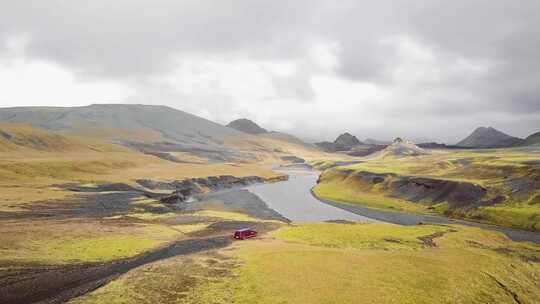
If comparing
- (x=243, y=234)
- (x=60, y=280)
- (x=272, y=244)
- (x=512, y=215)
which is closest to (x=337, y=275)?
(x=272, y=244)

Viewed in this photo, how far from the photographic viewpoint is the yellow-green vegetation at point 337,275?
3256cm

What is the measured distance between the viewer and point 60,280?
37.5 m

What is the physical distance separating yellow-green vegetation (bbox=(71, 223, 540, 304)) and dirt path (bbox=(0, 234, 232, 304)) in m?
2.56

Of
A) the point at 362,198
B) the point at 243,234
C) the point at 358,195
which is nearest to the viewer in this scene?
the point at 243,234

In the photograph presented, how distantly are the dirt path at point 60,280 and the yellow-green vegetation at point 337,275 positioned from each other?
101 inches

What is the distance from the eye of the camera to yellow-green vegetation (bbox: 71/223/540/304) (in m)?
32.6

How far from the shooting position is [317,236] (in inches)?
2312

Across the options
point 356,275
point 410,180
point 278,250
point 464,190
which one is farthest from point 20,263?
point 410,180

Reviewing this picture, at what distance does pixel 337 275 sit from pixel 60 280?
2791 cm

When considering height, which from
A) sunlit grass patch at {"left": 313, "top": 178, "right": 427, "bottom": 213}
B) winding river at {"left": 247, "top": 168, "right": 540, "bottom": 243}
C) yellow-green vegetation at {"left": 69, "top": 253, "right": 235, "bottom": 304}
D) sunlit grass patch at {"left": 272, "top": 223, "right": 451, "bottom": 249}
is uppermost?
sunlit grass patch at {"left": 313, "top": 178, "right": 427, "bottom": 213}

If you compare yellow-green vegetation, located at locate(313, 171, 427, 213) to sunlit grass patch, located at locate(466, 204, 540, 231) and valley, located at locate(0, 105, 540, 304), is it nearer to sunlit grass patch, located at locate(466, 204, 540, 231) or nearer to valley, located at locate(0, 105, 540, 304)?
valley, located at locate(0, 105, 540, 304)

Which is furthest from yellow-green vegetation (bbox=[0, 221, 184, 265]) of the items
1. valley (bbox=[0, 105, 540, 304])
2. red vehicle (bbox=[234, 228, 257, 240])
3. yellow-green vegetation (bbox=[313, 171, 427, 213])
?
yellow-green vegetation (bbox=[313, 171, 427, 213])

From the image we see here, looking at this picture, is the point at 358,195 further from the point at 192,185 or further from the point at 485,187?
the point at 192,185

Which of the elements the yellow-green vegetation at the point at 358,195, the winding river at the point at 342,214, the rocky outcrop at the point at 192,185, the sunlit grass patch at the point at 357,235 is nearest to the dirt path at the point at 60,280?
the sunlit grass patch at the point at 357,235
